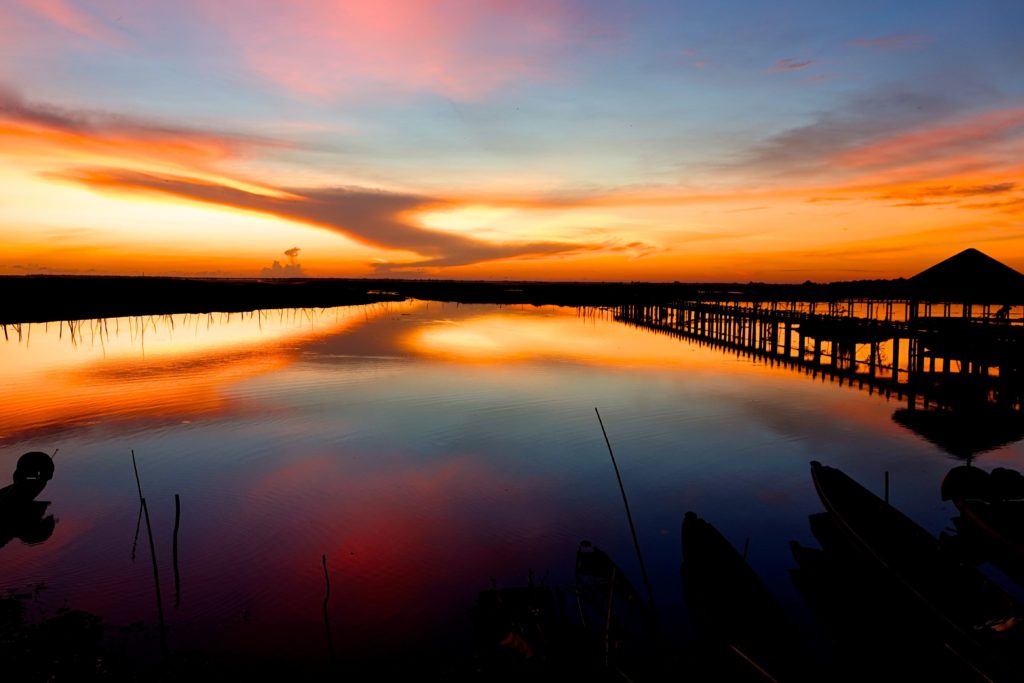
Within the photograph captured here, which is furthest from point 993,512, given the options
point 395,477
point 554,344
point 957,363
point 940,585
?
point 554,344

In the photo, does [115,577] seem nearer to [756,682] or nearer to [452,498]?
[452,498]

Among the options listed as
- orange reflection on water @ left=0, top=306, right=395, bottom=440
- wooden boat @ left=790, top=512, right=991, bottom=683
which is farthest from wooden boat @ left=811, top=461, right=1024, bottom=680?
orange reflection on water @ left=0, top=306, right=395, bottom=440

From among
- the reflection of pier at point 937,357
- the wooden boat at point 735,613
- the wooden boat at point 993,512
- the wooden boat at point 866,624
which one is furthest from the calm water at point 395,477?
the reflection of pier at point 937,357

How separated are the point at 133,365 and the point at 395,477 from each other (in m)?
26.9

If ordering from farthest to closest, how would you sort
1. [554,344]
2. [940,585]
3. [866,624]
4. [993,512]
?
[554,344]
[993,512]
[866,624]
[940,585]

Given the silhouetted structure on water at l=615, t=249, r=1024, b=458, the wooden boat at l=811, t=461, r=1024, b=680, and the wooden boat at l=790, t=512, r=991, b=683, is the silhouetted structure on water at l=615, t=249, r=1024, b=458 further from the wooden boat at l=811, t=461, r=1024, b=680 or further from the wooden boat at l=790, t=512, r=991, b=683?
the wooden boat at l=790, t=512, r=991, b=683

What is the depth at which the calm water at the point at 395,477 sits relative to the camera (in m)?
10.8

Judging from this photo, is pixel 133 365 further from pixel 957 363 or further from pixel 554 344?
pixel 957 363

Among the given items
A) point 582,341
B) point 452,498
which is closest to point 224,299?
point 582,341

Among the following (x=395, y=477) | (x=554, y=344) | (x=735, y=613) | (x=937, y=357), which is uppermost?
(x=937, y=357)

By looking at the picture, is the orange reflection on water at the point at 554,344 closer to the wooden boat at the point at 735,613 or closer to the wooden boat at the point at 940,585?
the wooden boat at the point at 940,585

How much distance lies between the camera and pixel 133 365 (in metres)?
36.3

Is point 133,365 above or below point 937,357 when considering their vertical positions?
below

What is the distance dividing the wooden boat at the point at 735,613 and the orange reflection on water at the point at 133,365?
20.2 meters
